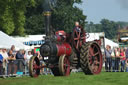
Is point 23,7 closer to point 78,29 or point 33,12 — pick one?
point 33,12

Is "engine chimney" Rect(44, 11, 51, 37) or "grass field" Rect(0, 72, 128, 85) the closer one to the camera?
"grass field" Rect(0, 72, 128, 85)

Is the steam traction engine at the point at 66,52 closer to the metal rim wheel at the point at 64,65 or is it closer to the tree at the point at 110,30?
the metal rim wheel at the point at 64,65

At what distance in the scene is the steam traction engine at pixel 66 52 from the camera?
1463 cm

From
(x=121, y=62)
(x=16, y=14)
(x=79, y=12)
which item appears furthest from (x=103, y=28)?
(x=121, y=62)

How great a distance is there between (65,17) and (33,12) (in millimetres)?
5180

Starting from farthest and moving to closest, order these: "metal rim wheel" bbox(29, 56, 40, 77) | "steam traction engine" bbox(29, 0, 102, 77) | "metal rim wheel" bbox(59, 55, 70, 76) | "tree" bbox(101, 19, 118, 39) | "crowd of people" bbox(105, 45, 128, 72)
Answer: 1. "tree" bbox(101, 19, 118, 39)
2. "crowd of people" bbox(105, 45, 128, 72)
3. "steam traction engine" bbox(29, 0, 102, 77)
4. "metal rim wheel" bbox(29, 56, 40, 77)
5. "metal rim wheel" bbox(59, 55, 70, 76)

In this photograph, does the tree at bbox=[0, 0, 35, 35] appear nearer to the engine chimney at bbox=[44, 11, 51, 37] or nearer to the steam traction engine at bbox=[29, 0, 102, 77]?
the steam traction engine at bbox=[29, 0, 102, 77]

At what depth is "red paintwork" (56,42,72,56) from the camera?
48.2 ft

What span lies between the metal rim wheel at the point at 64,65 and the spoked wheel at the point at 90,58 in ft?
2.18

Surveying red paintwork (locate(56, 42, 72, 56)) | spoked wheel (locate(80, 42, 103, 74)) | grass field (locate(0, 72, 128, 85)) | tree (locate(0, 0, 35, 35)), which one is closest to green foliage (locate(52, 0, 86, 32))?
tree (locate(0, 0, 35, 35))

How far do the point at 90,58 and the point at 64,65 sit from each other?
1459mm

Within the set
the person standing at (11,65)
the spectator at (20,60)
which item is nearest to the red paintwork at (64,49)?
the person standing at (11,65)

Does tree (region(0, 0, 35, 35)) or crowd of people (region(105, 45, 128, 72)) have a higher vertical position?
tree (region(0, 0, 35, 35))

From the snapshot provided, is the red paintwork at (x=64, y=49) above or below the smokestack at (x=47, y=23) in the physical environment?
below
